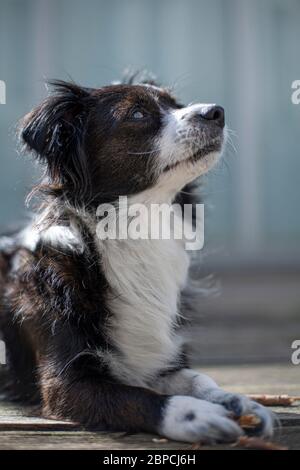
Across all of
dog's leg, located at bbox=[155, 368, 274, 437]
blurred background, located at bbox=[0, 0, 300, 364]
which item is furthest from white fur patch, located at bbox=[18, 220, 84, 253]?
blurred background, located at bbox=[0, 0, 300, 364]

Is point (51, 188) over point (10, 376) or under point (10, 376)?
over

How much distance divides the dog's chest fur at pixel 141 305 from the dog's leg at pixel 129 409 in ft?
0.68

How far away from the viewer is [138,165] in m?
3.22

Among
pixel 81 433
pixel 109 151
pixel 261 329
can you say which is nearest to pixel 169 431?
pixel 81 433

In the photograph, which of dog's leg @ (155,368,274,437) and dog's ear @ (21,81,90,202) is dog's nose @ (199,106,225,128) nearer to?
dog's ear @ (21,81,90,202)

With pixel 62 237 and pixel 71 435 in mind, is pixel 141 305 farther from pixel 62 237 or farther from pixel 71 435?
pixel 71 435

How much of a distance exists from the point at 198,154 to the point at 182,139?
0.08 m

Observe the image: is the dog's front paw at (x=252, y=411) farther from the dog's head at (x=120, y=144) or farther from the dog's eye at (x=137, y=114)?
the dog's eye at (x=137, y=114)

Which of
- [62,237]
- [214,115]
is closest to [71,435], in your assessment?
[62,237]

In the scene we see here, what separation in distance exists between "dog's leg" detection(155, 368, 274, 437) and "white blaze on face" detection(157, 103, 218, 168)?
80cm

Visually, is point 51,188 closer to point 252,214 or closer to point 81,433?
point 81,433

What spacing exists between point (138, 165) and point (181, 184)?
0.62 feet

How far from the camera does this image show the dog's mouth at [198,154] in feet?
10.4

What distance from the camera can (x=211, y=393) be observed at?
9.06 ft
